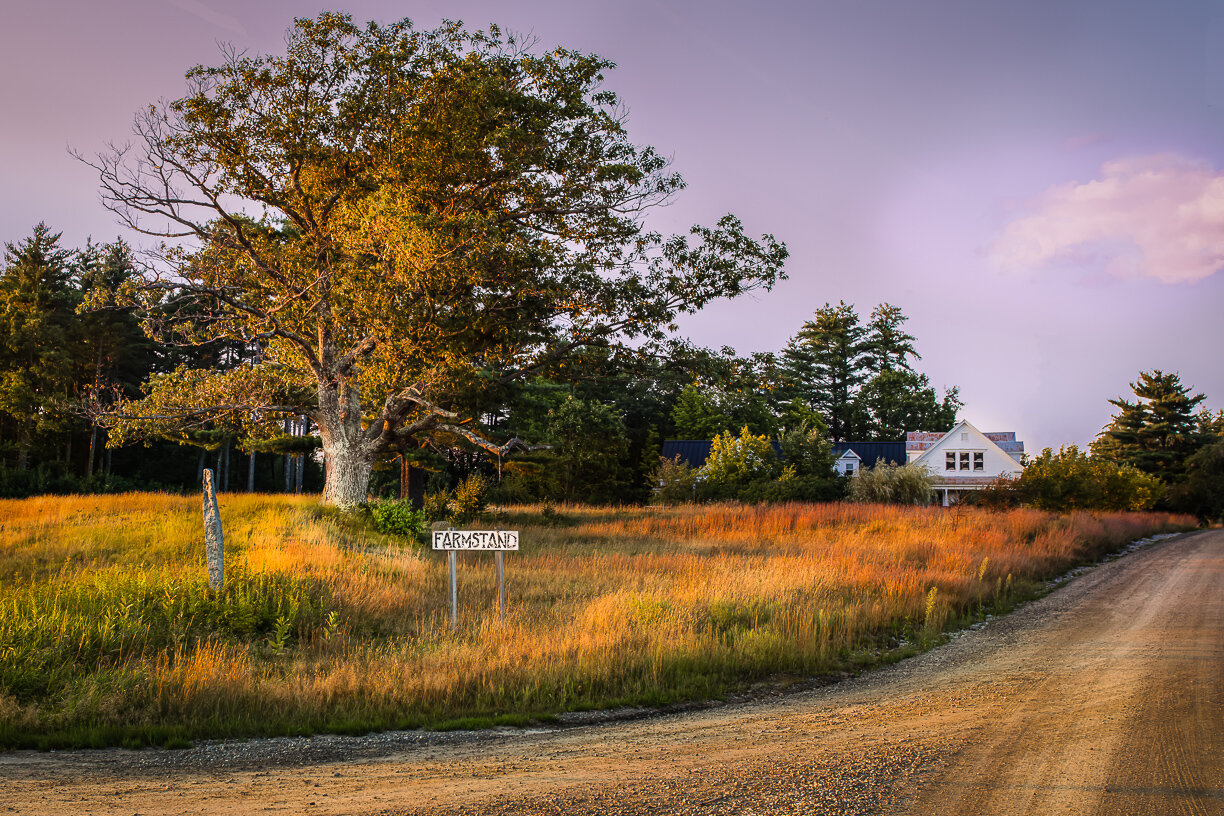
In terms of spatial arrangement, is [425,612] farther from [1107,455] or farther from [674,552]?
[1107,455]

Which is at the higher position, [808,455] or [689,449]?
[689,449]

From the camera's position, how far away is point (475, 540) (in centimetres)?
999

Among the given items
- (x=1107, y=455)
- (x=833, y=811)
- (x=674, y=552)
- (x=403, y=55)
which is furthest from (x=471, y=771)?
(x=1107, y=455)

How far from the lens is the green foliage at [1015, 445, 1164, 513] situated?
Result: 103 ft

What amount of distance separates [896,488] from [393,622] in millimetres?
31725

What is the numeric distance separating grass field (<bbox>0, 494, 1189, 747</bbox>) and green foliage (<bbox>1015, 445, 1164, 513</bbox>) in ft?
43.9

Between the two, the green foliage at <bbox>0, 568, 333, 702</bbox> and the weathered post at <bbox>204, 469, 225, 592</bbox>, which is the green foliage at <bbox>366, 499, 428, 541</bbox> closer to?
the green foliage at <bbox>0, 568, 333, 702</bbox>

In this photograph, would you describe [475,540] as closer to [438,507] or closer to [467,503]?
[467,503]

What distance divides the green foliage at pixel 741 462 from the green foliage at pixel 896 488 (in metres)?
7.62

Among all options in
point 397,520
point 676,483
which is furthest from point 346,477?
point 676,483

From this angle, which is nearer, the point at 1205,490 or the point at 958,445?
the point at 1205,490

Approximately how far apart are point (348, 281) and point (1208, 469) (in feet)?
179

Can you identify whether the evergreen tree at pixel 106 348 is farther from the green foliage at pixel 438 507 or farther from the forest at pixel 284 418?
the green foliage at pixel 438 507

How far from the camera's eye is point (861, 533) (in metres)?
22.0
